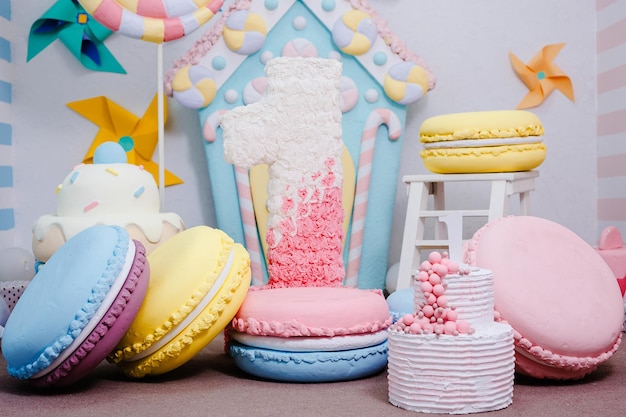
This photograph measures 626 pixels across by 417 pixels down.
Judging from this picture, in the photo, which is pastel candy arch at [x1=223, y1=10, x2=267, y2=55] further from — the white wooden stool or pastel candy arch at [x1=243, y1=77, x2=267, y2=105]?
the white wooden stool

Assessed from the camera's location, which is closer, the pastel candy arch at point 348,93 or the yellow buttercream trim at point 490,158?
the yellow buttercream trim at point 490,158

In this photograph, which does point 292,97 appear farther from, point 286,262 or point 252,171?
point 252,171

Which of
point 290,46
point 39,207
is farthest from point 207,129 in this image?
point 39,207

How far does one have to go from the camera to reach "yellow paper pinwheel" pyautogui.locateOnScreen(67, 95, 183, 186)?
11.7 ft

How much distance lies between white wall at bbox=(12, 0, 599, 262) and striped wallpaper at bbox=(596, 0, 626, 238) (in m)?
0.05

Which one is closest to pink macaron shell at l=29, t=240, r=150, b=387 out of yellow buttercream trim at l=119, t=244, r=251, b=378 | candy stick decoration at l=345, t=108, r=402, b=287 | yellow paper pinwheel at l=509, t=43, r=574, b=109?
yellow buttercream trim at l=119, t=244, r=251, b=378

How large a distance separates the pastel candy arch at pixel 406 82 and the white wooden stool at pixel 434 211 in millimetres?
483

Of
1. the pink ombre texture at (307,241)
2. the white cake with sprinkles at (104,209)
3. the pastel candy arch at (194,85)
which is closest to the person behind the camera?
the pink ombre texture at (307,241)

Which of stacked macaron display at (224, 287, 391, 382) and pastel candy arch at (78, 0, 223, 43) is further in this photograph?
pastel candy arch at (78, 0, 223, 43)

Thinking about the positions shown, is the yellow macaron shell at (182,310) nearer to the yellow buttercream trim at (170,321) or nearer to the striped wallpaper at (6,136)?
the yellow buttercream trim at (170,321)

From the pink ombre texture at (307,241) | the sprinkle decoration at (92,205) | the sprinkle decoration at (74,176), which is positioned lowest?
the pink ombre texture at (307,241)

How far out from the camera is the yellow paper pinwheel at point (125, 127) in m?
3.57

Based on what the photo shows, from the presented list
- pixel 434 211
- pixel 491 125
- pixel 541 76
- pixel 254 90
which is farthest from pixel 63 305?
pixel 541 76

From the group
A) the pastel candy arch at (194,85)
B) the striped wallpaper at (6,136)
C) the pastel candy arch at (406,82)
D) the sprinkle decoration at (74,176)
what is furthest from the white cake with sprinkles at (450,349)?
the striped wallpaper at (6,136)
